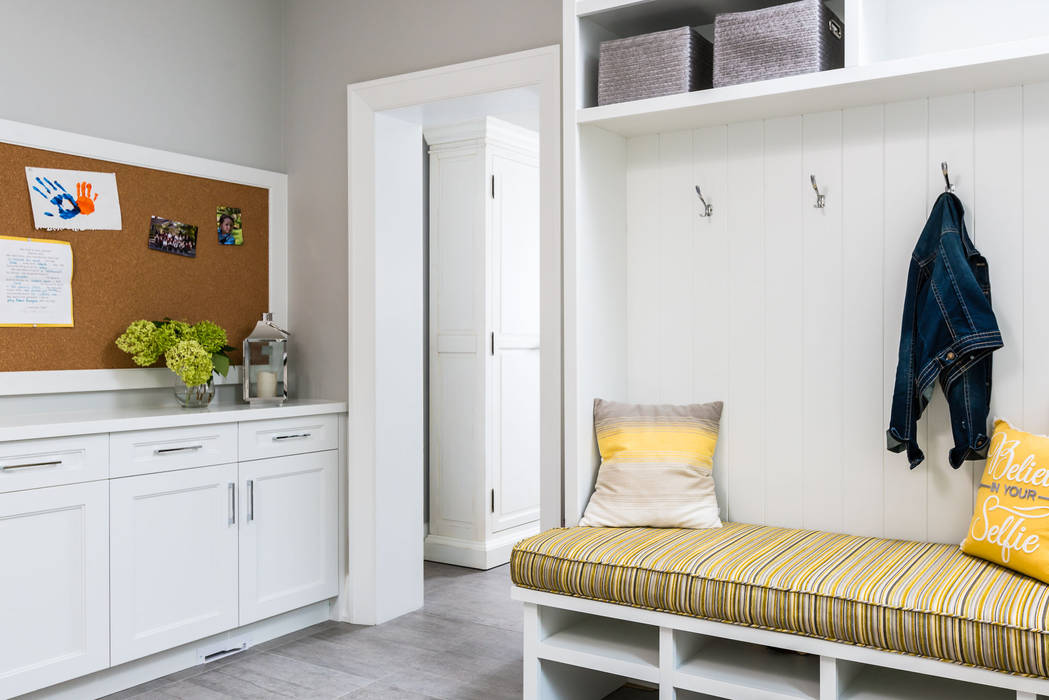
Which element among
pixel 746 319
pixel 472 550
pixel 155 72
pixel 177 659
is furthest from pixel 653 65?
pixel 472 550

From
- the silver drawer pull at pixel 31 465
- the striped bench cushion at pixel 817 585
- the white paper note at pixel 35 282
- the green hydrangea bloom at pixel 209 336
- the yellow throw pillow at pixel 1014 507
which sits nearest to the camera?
the striped bench cushion at pixel 817 585

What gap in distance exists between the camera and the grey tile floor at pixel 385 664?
8.91 ft

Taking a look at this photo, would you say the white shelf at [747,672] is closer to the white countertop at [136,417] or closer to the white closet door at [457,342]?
the white countertop at [136,417]

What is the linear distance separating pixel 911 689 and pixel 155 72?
10.4 ft

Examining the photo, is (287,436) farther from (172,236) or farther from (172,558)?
(172,236)

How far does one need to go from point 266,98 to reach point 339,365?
1186 millimetres

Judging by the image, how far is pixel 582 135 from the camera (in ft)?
8.65

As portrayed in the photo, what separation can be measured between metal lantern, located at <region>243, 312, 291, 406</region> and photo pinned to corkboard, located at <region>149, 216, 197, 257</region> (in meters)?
0.39

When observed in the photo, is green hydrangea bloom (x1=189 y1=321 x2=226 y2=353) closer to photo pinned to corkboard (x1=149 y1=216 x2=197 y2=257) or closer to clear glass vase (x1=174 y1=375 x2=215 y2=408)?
clear glass vase (x1=174 y1=375 x2=215 y2=408)

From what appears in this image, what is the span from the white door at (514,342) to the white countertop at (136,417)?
1.12m

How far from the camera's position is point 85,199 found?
9.67 ft

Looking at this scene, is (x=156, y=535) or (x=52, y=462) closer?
(x=52, y=462)

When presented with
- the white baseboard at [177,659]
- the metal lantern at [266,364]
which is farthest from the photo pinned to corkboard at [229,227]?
the white baseboard at [177,659]

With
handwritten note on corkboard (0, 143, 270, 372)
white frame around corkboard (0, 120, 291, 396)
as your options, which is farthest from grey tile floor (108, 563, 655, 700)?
handwritten note on corkboard (0, 143, 270, 372)
